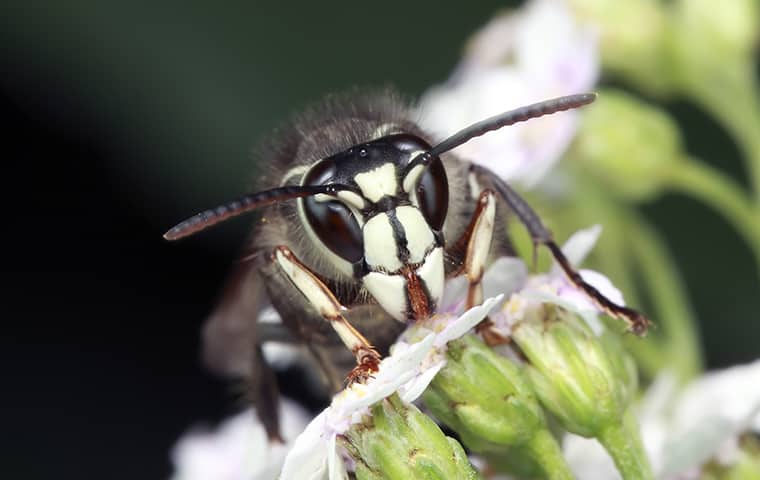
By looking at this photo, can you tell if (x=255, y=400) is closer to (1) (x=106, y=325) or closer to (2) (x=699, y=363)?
(2) (x=699, y=363)

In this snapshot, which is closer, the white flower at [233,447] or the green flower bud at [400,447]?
the green flower bud at [400,447]

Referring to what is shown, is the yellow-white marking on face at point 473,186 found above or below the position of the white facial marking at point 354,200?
above

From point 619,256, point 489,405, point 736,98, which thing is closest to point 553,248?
point 489,405

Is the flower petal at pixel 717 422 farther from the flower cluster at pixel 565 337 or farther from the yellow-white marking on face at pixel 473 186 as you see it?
the yellow-white marking on face at pixel 473 186

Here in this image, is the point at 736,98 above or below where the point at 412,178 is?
above

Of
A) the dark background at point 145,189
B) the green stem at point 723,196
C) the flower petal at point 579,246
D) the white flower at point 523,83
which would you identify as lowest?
the flower petal at point 579,246

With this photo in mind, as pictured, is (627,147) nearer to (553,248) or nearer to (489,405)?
(553,248)

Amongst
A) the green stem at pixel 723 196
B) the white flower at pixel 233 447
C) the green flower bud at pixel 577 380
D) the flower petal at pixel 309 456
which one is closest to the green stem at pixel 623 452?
the green flower bud at pixel 577 380

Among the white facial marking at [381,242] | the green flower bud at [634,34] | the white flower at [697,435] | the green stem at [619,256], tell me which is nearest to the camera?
the white facial marking at [381,242]
